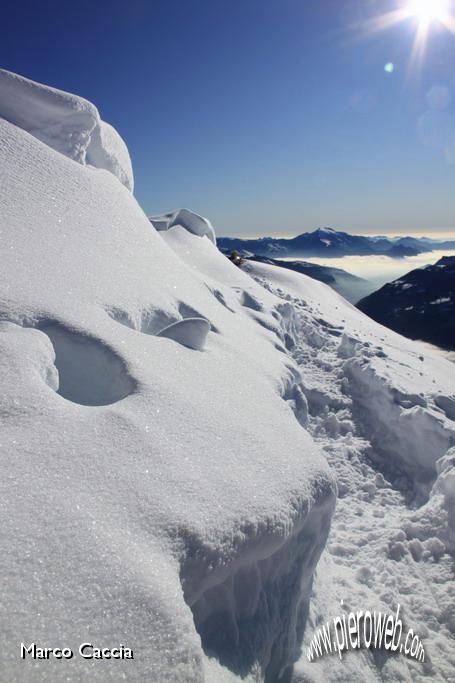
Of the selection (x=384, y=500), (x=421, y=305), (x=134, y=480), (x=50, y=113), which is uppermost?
(x=421, y=305)

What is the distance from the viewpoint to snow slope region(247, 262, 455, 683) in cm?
399

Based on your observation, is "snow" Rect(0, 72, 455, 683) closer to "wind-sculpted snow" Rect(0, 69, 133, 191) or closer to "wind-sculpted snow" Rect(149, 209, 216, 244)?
"wind-sculpted snow" Rect(0, 69, 133, 191)

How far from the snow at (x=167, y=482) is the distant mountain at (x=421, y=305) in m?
61.0

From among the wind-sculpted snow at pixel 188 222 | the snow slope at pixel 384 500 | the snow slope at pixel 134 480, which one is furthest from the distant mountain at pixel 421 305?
the snow slope at pixel 134 480

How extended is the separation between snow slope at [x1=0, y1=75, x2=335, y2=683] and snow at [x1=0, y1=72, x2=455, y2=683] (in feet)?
0.04

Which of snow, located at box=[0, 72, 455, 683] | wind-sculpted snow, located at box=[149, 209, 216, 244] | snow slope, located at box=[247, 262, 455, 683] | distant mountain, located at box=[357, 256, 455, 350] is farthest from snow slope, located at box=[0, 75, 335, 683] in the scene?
distant mountain, located at box=[357, 256, 455, 350]

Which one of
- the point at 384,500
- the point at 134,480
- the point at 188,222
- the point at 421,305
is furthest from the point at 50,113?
the point at 421,305

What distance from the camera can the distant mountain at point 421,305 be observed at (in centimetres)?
6347

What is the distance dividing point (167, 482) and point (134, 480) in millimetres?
239

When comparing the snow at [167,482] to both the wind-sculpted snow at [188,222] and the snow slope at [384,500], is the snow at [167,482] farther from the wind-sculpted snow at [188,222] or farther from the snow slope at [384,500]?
the wind-sculpted snow at [188,222]

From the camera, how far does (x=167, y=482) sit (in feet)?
9.11

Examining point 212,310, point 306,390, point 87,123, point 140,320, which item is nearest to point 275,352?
point 212,310

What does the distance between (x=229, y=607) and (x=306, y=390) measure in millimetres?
6296

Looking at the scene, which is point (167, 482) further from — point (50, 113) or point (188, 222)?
point (188, 222)
